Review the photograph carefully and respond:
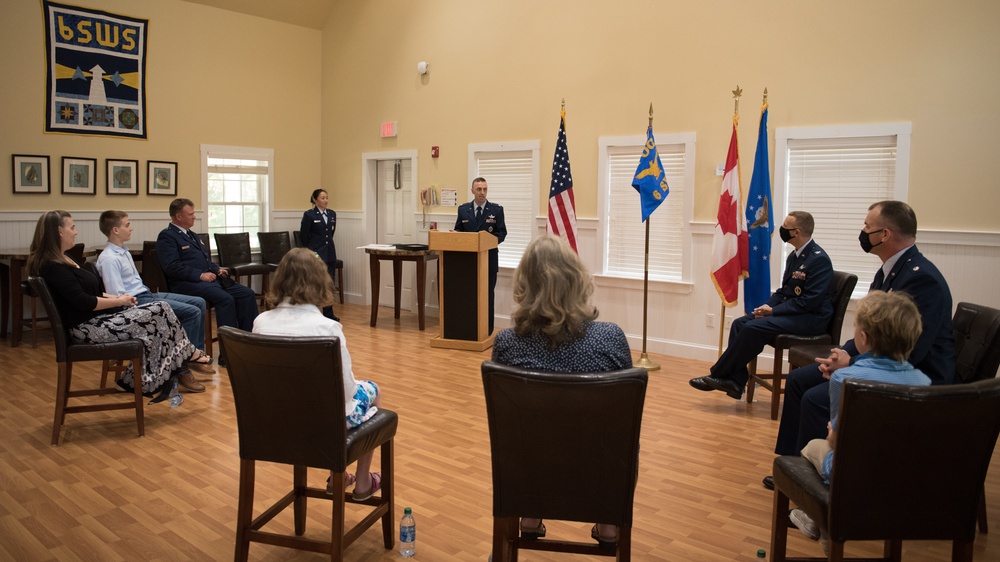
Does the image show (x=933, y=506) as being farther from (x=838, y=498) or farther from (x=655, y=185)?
(x=655, y=185)

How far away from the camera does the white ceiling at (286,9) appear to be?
28.9 feet

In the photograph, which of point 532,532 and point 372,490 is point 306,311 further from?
point 532,532

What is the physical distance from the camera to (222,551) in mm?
2910

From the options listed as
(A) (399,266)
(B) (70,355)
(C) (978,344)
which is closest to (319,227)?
(A) (399,266)

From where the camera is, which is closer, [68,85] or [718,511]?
[718,511]

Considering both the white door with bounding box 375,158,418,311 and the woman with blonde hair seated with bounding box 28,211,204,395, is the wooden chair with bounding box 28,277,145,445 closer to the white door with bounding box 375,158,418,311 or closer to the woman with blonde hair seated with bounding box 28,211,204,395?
the woman with blonde hair seated with bounding box 28,211,204,395

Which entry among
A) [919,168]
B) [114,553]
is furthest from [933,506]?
[919,168]

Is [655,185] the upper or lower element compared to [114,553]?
upper

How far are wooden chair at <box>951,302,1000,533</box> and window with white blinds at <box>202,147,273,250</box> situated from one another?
7.87 meters

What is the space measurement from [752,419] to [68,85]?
745 centimetres

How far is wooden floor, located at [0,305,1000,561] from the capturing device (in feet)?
9.75

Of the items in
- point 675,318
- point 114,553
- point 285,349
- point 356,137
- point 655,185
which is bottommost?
point 114,553

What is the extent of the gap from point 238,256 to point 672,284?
5122 mm

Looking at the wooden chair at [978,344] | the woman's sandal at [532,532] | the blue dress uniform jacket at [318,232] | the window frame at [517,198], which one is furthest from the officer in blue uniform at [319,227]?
the wooden chair at [978,344]
